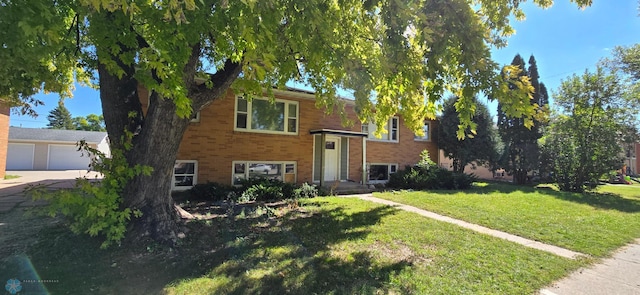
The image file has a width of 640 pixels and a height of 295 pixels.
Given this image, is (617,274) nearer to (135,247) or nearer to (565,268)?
(565,268)

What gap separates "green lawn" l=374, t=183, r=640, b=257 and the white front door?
350 cm

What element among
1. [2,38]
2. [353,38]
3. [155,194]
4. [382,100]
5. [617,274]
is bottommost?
[617,274]

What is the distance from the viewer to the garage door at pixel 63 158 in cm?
2904

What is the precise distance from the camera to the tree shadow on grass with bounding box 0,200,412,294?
3.66 meters

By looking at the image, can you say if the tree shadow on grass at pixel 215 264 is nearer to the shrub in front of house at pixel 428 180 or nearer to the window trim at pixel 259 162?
the window trim at pixel 259 162

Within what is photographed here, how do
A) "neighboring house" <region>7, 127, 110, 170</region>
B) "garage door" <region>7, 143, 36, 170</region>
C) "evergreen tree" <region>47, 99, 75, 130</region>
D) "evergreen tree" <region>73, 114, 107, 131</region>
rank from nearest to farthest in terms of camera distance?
"garage door" <region>7, 143, 36, 170</region>, "neighboring house" <region>7, 127, 110, 170</region>, "evergreen tree" <region>47, 99, 75, 130</region>, "evergreen tree" <region>73, 114, 107, 131</region>

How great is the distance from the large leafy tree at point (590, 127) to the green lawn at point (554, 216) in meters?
3.49

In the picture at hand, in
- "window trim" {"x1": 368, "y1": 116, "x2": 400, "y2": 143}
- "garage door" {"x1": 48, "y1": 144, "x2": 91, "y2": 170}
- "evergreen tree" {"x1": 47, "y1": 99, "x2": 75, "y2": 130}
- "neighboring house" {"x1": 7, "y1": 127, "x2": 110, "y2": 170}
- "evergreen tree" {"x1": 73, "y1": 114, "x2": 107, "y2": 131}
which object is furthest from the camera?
"evergreen tree" {"x1": 73, "y1": 114, "x2": 107, "y2": 131}

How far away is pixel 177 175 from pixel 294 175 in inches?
183

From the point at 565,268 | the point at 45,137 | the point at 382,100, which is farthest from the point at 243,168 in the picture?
the point at 45,137

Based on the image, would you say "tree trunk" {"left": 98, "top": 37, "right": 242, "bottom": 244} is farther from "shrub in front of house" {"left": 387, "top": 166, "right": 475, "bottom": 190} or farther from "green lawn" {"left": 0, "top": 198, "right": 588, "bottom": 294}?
"shrub in front of house" {"left": 387, "top": 166, "right": 475, "bottom": 190}

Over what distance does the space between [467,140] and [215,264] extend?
1784 cm

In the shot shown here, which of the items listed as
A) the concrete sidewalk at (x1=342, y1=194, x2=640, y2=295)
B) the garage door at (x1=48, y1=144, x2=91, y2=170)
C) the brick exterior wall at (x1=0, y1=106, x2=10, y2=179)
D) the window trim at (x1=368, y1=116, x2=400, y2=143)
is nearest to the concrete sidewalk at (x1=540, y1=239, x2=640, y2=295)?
the concrete sidewalk at (x1=342, y1=194, x2=640, y2=295)

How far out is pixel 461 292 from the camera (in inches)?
147
